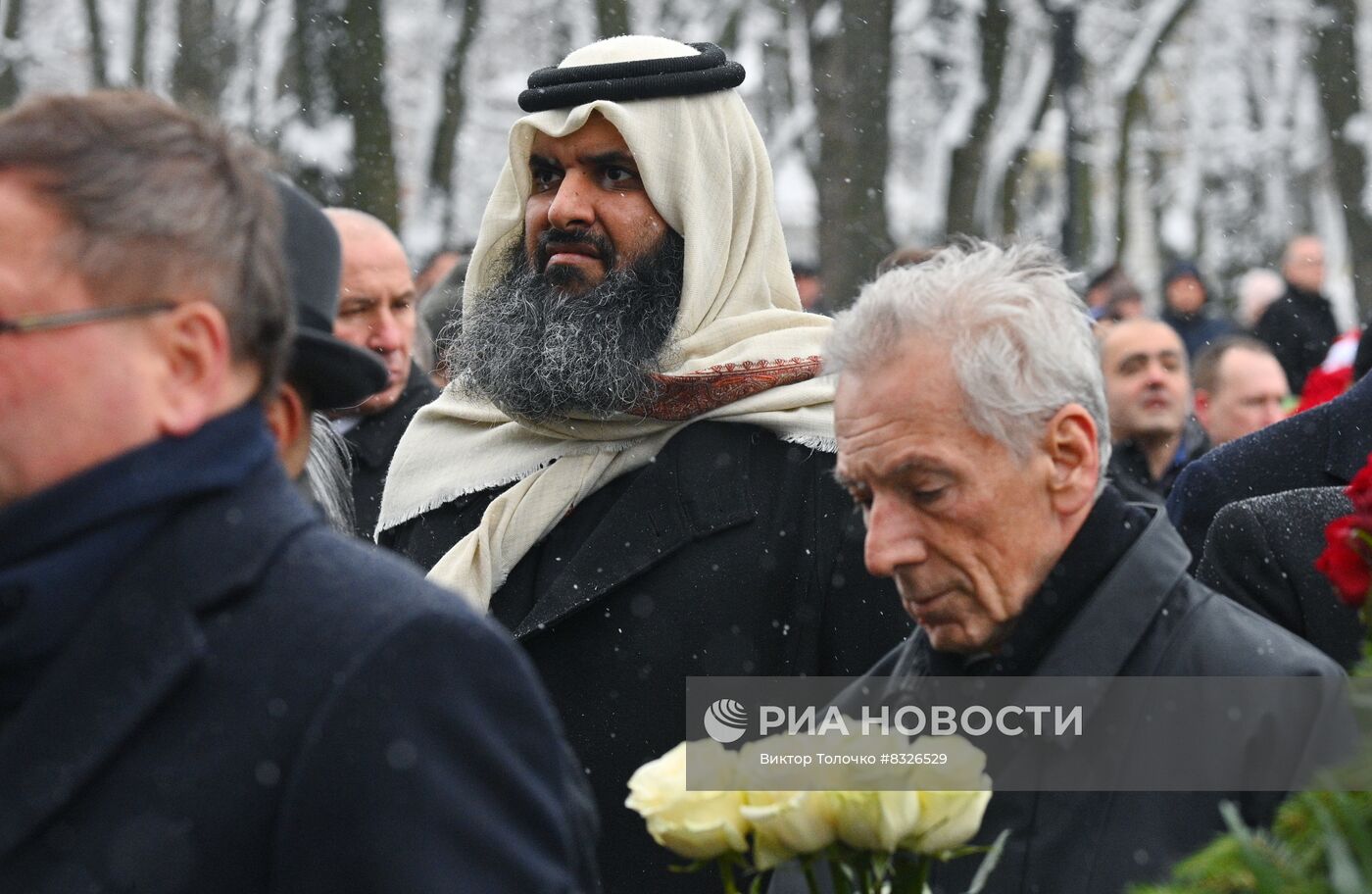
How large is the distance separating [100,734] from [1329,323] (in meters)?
11.3

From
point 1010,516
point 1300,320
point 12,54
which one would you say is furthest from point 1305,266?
point 12,54

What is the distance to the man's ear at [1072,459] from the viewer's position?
3146mm

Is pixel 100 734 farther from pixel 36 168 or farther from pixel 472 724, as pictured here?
pixel 36 168

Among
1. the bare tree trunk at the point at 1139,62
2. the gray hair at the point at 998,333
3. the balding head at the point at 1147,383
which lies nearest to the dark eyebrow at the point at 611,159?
the gray hair at the point at 998,333

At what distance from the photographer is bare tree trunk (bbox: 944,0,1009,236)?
57.7 feet

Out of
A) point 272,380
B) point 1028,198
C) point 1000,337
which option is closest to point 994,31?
point 1000,337

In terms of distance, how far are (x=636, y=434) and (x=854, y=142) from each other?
8.86m

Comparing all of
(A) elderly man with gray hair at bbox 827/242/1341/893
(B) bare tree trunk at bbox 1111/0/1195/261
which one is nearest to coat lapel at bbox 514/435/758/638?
(A) elderly man with gray hair at bbox 827/242/1341/893

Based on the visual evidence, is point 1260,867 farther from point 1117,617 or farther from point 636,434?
→ point 636,434

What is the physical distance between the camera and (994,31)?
707 inches

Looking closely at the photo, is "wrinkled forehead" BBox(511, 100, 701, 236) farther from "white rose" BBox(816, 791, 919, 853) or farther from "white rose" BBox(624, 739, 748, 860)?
"white rose" BBox(816, 791, 919, 853)

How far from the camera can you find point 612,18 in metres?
16.4

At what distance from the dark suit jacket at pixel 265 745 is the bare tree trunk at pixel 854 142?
10.2 metres

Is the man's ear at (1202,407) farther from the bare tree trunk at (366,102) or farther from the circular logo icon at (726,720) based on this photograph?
the bare tree trunk at (366,102)
